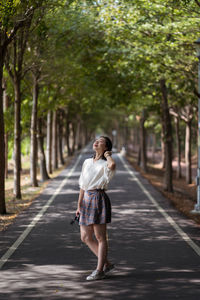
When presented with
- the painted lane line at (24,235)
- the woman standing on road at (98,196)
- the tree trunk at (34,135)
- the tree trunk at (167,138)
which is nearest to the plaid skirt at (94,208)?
the woman standing on road at (98,196)

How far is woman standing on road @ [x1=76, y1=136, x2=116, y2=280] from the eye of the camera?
7.27 metres

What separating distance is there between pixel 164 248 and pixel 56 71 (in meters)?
15.3

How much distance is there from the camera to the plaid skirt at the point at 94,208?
726cm

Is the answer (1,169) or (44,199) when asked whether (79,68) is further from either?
(1,169)

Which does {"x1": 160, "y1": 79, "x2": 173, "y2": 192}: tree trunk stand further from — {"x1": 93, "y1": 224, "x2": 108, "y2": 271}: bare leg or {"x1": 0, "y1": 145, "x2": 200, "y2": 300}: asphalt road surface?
{"x1": 93, "y1": 224, "x2": 108, "y2": 271}: bare leg

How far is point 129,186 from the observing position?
78.1 feet

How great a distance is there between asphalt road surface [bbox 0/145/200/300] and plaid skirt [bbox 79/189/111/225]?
0.79 meters

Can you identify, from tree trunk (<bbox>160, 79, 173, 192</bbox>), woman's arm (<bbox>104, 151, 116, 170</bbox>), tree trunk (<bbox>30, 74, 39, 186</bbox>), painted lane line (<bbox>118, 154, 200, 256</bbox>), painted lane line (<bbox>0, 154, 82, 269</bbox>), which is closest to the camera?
woman's arm (<bbox>104, 151, 116, 170</bbox>)

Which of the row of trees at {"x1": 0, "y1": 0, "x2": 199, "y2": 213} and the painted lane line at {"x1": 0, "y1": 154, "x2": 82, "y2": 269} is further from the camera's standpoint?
the row of trees at {"x1": 0, "y1": 0, "x2": 199, "y2": 213}

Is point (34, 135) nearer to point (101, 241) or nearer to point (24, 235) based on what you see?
point (24, 235)

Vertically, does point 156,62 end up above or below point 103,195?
above

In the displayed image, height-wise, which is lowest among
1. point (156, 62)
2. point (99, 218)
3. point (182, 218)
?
point (182, 218)

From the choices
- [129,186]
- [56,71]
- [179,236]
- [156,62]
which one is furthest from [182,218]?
[56,71]

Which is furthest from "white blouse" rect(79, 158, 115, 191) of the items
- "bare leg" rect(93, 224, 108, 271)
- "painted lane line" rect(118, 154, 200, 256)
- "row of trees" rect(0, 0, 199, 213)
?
"row of trees" rect(0, 0, 199, 213)
